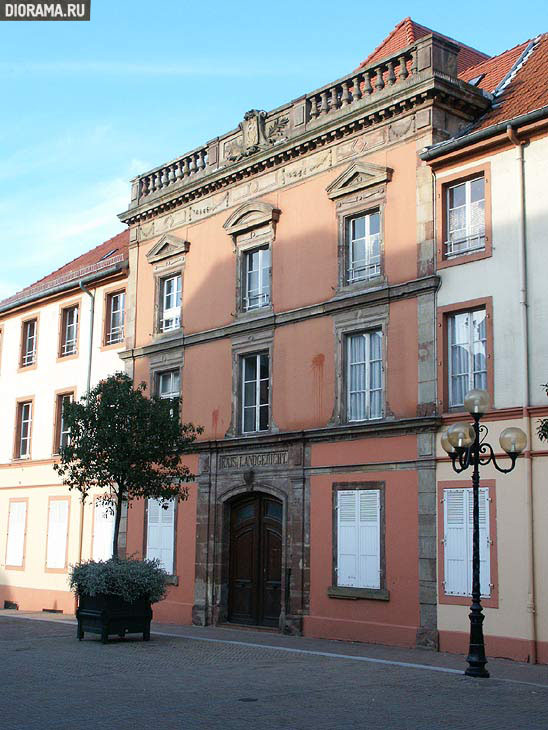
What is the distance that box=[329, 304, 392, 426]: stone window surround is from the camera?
18.6 m

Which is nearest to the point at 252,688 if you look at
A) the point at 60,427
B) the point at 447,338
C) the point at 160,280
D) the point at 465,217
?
the point at 447,338

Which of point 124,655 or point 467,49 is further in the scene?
point 467,49

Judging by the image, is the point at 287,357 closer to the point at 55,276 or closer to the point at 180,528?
the point at 180,528

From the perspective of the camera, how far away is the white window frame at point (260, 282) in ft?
71.2

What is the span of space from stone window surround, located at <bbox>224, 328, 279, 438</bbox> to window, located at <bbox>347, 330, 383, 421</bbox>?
7.67 feet

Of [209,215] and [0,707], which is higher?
[209,215]

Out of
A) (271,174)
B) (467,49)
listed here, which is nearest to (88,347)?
(271,174)

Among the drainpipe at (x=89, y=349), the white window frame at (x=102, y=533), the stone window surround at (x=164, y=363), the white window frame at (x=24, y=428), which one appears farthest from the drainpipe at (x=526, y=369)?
the white window frame at (x=24, y=428)

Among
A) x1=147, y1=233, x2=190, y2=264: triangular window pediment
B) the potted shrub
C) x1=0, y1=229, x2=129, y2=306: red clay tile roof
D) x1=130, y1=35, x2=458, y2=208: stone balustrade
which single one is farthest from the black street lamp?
x1=0, y1=229, x2=129, y2=306: red clay tile roof

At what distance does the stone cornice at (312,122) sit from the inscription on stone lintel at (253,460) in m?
6.40

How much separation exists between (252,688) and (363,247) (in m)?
9.96

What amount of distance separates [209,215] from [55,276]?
1118cm

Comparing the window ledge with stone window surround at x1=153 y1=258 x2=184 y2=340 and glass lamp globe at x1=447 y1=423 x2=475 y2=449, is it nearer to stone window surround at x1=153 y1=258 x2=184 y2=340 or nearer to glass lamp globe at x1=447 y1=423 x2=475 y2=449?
glass lamp globe at x1=447 y1=423 x2=475 y2=449

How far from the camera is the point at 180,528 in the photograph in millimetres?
22734
